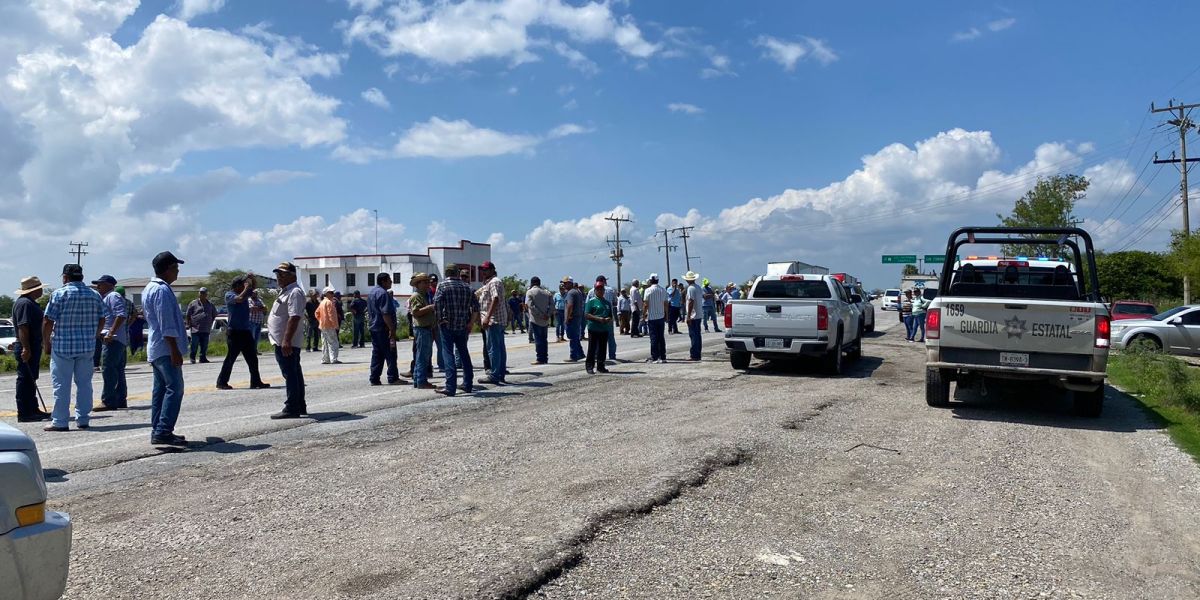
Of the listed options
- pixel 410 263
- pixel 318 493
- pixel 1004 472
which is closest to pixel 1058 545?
pixel 1004 472

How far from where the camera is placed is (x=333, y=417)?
31.1 feet

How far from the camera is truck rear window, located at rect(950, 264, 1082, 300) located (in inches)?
432

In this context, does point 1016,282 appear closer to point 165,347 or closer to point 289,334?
point 289,334

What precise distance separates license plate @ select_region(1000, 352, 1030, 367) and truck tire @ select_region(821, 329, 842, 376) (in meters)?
4.58

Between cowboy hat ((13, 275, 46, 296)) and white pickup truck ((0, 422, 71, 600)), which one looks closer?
white pickup truck ((0, 422, 71, 600))

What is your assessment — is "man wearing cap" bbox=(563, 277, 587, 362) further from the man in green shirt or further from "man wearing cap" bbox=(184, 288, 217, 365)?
"man wearing cap" bbox=(184, 288, 217, 365)

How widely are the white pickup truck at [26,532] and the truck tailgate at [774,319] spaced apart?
12226mm

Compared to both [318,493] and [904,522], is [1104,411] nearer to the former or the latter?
[904,522]

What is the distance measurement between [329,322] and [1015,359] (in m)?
13.7

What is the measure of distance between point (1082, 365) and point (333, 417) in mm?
8595

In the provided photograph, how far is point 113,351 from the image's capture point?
10625mm

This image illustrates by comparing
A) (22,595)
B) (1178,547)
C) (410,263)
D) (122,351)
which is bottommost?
(1178,547)

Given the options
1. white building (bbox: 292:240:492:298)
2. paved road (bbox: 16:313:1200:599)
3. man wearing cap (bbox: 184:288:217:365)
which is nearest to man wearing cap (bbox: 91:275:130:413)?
paved road (bbox: 16:313:1200:599)

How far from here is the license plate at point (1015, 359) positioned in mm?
9578
